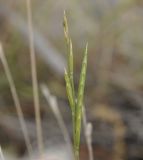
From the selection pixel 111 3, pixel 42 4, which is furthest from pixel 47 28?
pixel 111 3

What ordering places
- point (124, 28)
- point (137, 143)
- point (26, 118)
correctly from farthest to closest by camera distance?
point (124, 28), point (26, 118), point (137, 143)

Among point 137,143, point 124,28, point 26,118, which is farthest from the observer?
point 124,28

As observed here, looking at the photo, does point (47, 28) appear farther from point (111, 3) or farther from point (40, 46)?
point (111, 3)

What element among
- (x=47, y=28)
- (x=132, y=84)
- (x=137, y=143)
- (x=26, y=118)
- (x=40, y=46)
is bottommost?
(x=137, y=143)

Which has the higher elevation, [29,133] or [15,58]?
[15,58]

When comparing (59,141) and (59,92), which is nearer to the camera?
(59,141)

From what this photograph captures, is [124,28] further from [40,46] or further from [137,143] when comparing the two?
[137,143]

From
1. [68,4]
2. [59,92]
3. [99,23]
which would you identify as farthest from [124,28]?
[59,92]
